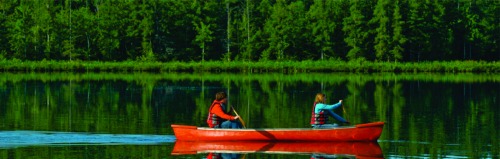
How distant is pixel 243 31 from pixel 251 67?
15.3 meters

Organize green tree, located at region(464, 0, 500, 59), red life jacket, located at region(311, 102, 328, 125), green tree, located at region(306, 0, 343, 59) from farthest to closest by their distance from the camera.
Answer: green tree, located at region(464, 0, 500, 59) → green tree, located at region(306, 0, 343, 59) → red life jacket, located at region(311, 102, 328, 125)

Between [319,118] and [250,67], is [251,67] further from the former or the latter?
[319,118]

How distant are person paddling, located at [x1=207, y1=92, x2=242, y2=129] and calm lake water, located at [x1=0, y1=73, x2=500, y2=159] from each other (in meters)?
1.30

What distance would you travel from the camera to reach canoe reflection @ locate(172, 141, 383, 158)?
77.3 feet

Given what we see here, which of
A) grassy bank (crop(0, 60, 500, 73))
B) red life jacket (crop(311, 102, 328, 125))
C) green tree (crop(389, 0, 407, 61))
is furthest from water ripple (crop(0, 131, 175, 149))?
green tree (crop(389, 0, 407, 61))

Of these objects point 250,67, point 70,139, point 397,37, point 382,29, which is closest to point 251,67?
point 250,67

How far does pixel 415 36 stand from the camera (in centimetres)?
10206

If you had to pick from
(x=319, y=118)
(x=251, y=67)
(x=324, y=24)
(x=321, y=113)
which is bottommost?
(x=319, y=118)

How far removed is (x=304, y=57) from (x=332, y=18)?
4979mm

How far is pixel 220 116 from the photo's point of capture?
2534 cm

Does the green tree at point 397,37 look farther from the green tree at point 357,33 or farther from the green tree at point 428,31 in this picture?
the green tree at point 357,33

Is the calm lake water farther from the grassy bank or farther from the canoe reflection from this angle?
the grassy bank

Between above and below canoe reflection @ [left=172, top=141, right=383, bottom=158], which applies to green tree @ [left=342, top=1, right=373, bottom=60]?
above

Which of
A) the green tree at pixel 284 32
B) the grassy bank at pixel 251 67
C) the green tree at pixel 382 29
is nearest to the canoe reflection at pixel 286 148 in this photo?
the grassy bank at pixel 251 67
